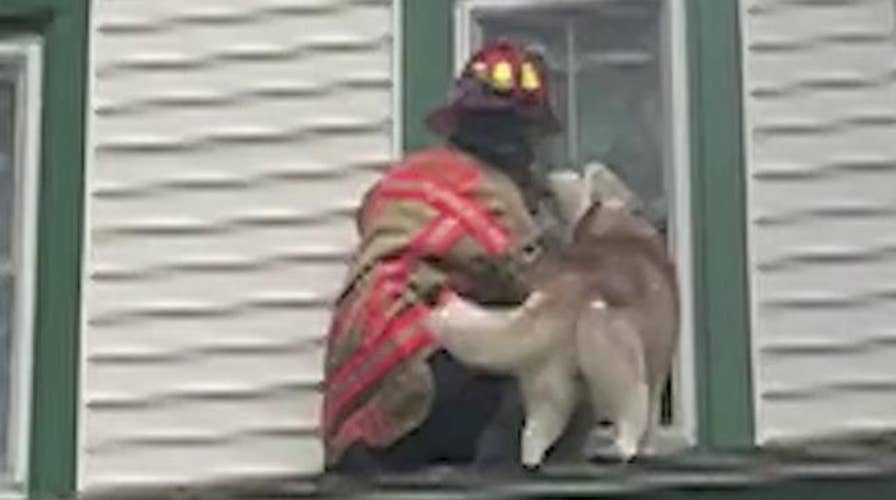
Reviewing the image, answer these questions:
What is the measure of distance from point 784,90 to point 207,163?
6.05ft

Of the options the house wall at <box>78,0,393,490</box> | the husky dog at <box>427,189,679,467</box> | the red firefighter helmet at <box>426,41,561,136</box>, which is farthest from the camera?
the house wall at <box>78,0,393,490</box>

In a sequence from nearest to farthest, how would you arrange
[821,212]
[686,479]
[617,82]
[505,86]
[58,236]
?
[686,479] → [505,86] → [821,212] → [617,82] → [58,236]

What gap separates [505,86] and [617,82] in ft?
2.20

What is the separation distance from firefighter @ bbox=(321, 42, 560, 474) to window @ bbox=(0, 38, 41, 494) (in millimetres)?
1176

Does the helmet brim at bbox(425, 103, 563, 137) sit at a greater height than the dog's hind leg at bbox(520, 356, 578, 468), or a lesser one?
greater

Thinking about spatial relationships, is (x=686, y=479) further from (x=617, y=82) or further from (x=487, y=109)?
(x=617, y=82)

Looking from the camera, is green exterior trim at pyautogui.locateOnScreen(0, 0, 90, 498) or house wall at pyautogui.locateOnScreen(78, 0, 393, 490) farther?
green exterior trim at pyautogui.locateOnScreen(0, 0, 90, 498)

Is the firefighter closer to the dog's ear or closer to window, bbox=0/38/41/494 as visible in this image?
the dog's ear

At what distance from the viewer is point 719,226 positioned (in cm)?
946

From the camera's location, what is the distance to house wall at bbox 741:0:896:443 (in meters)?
9.26

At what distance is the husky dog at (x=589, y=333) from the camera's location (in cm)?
869

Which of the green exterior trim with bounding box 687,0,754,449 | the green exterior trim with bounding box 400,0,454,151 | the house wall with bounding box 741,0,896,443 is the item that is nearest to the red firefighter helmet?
the green exterior trim with bounding box 400,0,454,151

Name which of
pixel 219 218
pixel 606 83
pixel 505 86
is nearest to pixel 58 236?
pixel 219 218

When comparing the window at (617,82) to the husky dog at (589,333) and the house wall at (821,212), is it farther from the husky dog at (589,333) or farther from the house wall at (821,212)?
the husky dog at (589,333)
